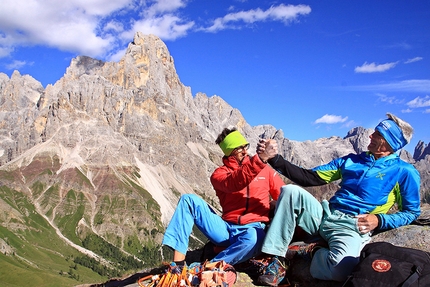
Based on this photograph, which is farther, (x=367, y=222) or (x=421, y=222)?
(x=421, y=222)

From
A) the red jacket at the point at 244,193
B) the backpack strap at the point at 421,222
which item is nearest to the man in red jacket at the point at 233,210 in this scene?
the red jacket at the point at 244,193

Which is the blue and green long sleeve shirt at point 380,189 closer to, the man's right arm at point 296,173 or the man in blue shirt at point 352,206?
the man in blue shirt at point 352,206

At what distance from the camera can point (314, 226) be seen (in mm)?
8133

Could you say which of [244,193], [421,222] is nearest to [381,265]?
[244,193]

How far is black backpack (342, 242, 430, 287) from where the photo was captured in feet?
20.3

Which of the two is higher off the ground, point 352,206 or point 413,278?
point 352,206

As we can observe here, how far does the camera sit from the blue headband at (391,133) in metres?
8.08

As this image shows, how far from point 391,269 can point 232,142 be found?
4383mm

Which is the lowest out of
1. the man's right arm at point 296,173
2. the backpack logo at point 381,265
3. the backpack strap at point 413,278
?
the backpack strap at point 413,278

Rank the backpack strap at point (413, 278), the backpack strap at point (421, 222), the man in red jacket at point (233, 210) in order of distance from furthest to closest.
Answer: the backpack strap at point (421, 222), the man in red jacket at point (233, 210), the backpack strap at point (413, 278)

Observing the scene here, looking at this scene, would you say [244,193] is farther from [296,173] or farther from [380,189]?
[380,189]

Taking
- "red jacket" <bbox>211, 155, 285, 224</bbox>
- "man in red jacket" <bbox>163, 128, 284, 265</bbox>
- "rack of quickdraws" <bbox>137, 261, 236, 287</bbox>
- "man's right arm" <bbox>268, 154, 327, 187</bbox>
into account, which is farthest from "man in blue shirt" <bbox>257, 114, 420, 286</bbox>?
"red jacket" <bbox>211, 155, 285, 224</bbox>

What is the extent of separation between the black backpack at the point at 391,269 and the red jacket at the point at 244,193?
9.30 ft

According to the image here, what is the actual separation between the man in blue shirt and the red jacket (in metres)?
1.06
